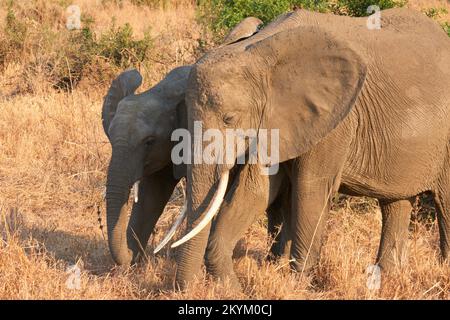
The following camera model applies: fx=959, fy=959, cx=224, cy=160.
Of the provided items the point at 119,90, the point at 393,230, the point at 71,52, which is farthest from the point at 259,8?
the point at 71,52

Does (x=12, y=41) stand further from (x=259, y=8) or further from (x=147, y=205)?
(x=147, y=205)

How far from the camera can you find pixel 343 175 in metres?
5.58

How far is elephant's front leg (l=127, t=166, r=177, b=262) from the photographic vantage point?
19.6ft

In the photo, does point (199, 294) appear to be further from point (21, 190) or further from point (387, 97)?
point (21, 190)

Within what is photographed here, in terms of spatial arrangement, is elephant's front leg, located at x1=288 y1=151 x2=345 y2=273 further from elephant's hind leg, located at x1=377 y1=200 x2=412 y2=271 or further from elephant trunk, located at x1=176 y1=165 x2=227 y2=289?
elephant's hind leg, located at x1=377 y1=200 x2=412 y2=271

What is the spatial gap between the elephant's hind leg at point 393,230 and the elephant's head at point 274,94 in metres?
1.26

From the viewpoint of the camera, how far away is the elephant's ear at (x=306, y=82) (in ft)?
16.6

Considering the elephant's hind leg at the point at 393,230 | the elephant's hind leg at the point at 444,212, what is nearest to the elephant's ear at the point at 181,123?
the elephant's hind leg at the point at 393,230

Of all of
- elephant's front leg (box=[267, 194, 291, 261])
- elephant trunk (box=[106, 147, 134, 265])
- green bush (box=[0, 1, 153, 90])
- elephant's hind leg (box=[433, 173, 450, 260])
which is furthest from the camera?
green bush (box=[0, 1, 153, 90])

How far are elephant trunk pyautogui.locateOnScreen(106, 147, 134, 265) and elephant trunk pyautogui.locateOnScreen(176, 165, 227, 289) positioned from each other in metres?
0.65

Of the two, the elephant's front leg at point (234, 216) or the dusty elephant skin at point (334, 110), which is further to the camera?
the elephant's front leg at point (234, 216)

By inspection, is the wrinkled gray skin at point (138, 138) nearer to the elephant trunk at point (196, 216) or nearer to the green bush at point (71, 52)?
the elephant trunk at point (196, 216)

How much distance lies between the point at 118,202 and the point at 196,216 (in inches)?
30.7

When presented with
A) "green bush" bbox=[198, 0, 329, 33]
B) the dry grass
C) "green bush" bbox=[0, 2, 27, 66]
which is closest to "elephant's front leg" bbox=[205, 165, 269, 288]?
the dry grass
